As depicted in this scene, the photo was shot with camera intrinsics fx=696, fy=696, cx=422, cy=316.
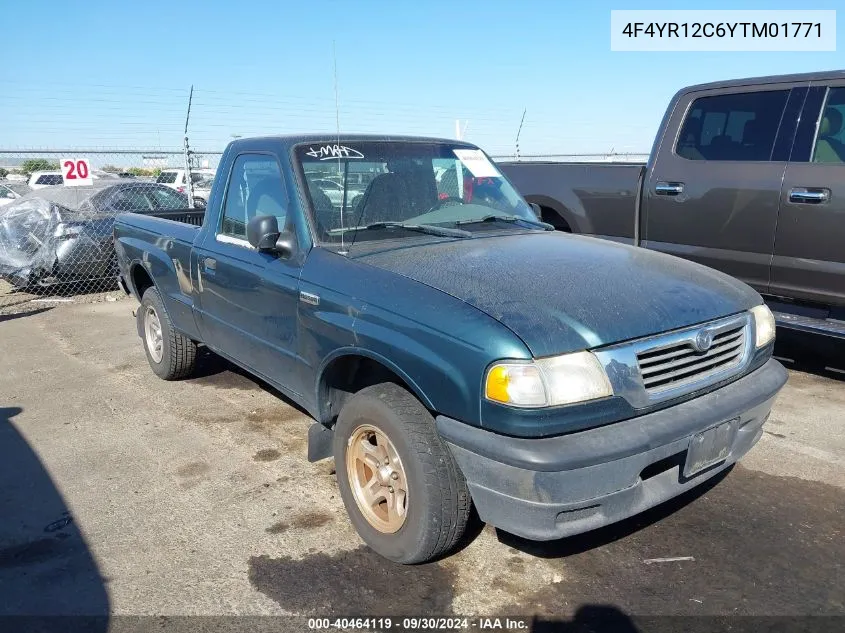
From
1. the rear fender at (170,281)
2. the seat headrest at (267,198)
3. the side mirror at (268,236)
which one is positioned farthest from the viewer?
the rear fender at (170,281)

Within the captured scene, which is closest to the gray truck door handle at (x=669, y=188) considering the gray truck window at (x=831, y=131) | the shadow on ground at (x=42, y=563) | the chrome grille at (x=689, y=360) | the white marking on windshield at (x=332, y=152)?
the gray truck window at (x=831, y=131)

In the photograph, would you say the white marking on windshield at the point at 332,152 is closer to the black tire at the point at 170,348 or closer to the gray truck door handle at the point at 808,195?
the black tire at the point at 170,348

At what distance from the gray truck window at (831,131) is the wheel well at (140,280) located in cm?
512

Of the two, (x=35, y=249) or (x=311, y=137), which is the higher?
(x=311, y=137)

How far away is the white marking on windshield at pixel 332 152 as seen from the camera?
373 centimetres

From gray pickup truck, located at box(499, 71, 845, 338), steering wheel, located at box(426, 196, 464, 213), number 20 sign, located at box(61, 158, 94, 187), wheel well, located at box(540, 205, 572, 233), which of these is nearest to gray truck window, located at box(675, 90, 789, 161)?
gray pickup truck, located at box(499, 71, 845, 338)

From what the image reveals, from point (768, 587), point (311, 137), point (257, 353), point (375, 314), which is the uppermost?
point (311, 137)

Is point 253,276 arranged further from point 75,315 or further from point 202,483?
point 75,315

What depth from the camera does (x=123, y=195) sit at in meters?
10.9

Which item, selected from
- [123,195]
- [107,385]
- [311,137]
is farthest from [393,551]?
[123,195]

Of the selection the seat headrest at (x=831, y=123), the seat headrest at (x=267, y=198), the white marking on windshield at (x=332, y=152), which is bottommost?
the seat headrest at (x=267, y=198)

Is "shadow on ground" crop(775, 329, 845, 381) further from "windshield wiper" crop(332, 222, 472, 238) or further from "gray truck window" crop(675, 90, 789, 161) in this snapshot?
"windshield wiper" crop(332, 222, 472, 238)

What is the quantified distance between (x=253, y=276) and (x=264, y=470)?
44.5 inches

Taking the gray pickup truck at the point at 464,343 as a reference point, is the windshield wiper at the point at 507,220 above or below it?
above
